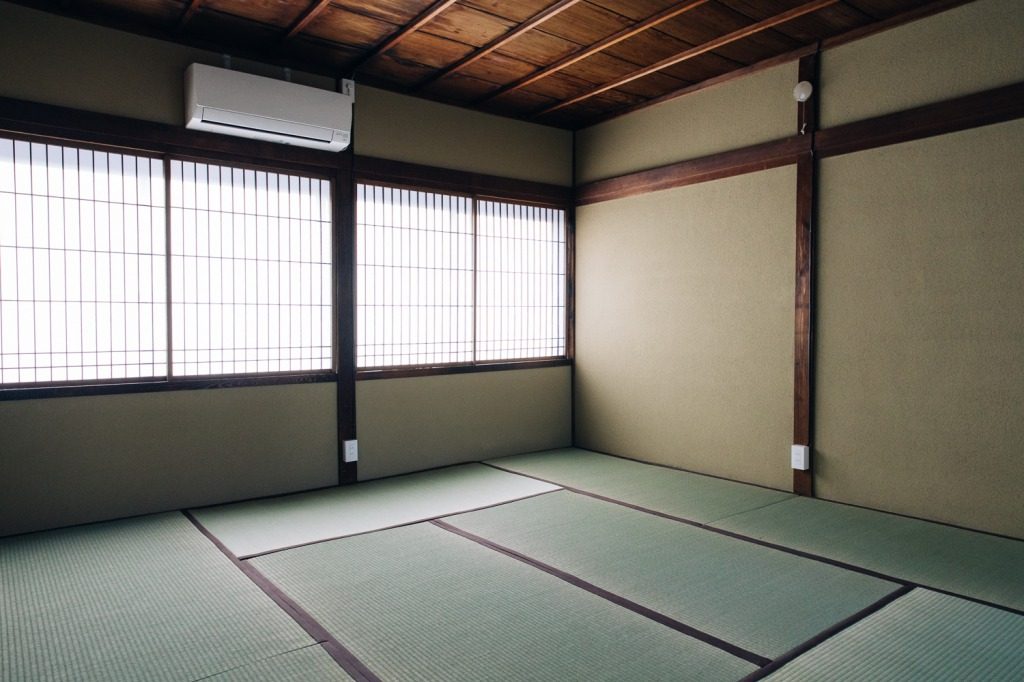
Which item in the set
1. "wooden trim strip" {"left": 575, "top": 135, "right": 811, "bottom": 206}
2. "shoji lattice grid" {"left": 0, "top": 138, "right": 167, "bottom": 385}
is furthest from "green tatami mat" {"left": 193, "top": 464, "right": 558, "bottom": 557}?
"wooden trim strip" {"left": 575, "top": 135, "right": 811, "bottom": 206}

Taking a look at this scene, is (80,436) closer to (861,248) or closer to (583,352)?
(583,352)

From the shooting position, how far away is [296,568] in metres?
3.17

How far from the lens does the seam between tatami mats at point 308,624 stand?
2262 millimetres

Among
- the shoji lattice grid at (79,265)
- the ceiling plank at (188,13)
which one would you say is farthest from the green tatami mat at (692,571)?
the ceiling plank at (188,13)

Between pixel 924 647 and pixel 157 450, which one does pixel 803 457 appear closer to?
pixel 924 647

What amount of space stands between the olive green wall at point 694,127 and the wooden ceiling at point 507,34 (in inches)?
5.8

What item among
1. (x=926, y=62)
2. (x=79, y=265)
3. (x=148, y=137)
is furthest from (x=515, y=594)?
(x=926, y=62)

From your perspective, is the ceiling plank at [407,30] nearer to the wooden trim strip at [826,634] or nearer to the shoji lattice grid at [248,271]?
the shoji lattice grid at [248,271]

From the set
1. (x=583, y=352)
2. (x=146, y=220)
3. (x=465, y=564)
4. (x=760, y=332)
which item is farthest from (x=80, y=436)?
(x=760, y=332)

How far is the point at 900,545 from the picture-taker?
3416 mm

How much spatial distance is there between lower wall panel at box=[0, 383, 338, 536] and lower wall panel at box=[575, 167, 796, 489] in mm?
2298

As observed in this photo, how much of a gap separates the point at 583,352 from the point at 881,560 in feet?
10.2

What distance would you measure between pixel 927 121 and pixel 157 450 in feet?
15.5

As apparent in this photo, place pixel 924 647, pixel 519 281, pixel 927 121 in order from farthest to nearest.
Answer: pixel 519 281 → pixel 927 121 → pixel 924 647
